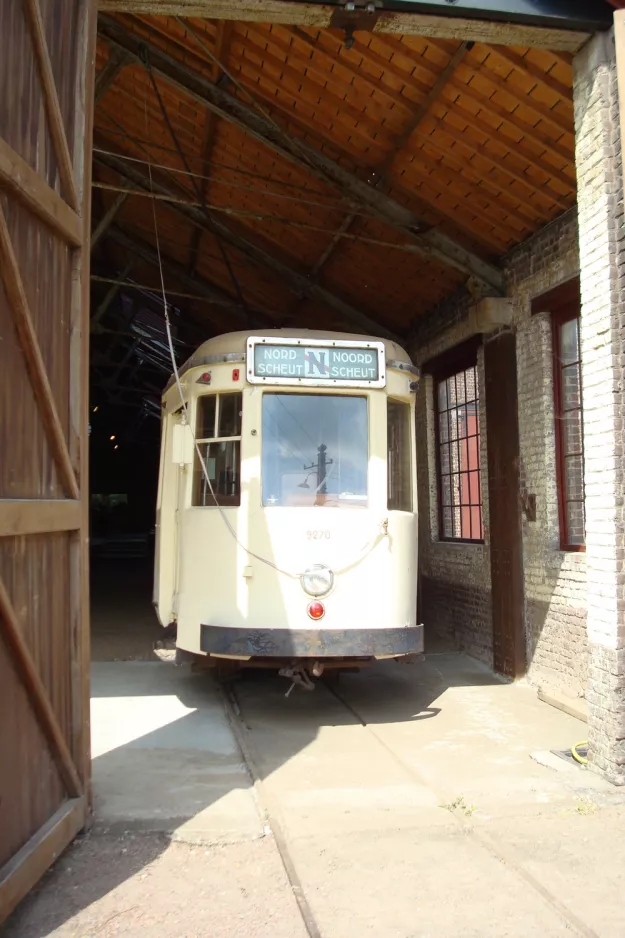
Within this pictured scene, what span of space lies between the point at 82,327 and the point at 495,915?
3322mm

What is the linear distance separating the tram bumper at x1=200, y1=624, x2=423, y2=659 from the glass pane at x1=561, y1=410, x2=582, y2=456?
2.50 metres

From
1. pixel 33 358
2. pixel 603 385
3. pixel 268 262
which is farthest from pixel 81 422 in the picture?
pixel 268 262

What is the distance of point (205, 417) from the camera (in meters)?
6.46

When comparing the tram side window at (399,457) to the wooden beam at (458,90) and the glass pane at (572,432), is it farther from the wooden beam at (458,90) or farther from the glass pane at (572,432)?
the wooden beam at (458,90)

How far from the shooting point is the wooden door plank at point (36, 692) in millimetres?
3213

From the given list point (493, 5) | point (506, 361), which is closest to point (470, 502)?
point (506, 361)

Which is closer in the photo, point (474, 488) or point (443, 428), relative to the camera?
point (474, 488)

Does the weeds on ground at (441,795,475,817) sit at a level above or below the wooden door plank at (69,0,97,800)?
below

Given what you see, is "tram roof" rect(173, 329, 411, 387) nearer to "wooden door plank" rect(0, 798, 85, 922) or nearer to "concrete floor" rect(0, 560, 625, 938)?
"concrete floor" rect(0, 560, 625, 938)

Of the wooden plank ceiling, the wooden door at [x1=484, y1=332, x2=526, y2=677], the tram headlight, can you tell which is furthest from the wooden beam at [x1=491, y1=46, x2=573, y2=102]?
the tram headlight

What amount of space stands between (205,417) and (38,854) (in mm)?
3685

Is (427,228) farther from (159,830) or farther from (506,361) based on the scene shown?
(159,830)

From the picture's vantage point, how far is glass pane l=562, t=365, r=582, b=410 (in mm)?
7059

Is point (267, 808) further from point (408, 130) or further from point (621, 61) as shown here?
point (408, 130)
